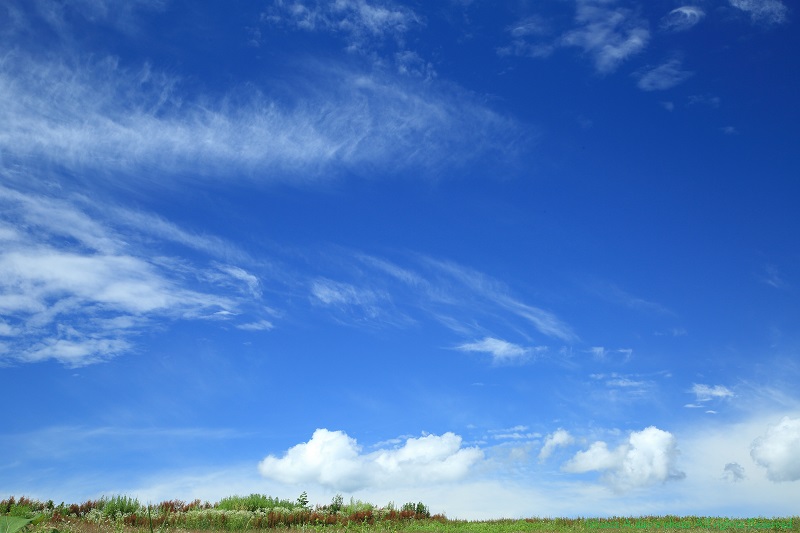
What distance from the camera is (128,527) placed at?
22172mm

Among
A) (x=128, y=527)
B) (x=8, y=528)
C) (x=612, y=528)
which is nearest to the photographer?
(x=8, y=528)

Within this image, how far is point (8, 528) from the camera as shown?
3326 millimetres

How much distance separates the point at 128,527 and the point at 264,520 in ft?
15.4

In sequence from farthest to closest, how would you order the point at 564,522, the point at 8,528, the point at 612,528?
the point at 564,522
the point at 612,528
the point at 8,528

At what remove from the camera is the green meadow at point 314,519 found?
22.6 meters

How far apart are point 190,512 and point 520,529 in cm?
1252

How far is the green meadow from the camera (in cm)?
2262

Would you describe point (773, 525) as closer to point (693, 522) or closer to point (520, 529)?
point (693, 522)

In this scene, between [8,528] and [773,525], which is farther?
[773,525]

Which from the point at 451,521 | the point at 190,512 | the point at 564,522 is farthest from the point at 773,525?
the point at 190,512

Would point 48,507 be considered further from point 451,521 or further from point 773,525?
point 773,525

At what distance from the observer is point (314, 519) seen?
24953mm

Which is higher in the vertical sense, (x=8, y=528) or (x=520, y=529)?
(x=8, y=528)

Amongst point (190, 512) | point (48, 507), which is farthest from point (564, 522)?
point (48, 507)
